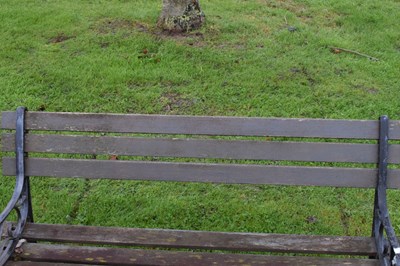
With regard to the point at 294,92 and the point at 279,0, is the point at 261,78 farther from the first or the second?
the point at 279,0

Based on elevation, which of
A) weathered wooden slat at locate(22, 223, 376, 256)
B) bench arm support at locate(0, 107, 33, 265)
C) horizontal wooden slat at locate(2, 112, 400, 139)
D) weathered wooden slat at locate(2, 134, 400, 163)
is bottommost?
weathered wooden slat at locate(22, 223, 376, 256)

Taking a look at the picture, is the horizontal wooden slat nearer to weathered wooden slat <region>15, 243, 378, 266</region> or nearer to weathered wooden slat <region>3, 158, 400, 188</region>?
weathered wooden slat <region>3, 158, 400, 188</region>

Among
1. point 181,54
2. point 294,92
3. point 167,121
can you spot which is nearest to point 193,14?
point 181,54

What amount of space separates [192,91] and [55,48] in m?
1.90

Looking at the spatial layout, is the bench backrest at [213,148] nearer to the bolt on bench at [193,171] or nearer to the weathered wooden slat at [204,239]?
the bolt on bench at [193,171]

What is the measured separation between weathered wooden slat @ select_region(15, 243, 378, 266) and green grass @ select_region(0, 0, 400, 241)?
0.96 meters

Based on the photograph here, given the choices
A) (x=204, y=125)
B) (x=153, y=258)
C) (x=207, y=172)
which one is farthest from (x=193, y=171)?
(x=153, y=258)

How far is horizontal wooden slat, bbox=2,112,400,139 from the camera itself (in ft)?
9.00

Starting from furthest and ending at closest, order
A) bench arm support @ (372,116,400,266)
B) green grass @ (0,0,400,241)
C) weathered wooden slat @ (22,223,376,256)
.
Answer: green grass @ (0,0,400,241) < weathered wooden slat @ (22,223,376,256) < bench arm support @ (372,116,400,266)

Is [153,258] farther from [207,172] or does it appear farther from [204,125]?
[204,125]

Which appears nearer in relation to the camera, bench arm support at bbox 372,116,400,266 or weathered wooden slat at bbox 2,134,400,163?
bench arm support at bbox 372,116,400,266

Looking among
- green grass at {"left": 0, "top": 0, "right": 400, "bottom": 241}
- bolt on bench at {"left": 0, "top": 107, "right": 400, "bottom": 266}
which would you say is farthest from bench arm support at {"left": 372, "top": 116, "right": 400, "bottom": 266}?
green grass at {"left": 0, "top": 0, "right": 400, "bottom": 241}

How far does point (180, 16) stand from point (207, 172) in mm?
3856

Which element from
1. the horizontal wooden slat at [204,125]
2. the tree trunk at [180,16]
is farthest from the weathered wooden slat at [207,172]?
the tree trunk at [180,16]
